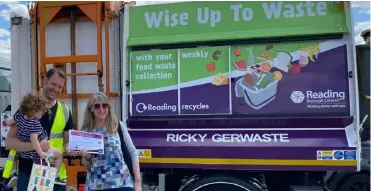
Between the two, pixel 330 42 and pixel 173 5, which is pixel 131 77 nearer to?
pixel 173 5

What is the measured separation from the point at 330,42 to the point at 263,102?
838mm

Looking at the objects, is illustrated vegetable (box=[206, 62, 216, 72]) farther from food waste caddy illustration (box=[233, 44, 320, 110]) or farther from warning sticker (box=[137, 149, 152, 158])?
warning sticker (box=[137, 149, 152, 158])

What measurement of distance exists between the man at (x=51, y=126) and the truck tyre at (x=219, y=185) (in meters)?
1.33

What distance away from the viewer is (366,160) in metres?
4.41

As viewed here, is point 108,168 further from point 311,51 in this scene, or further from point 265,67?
point 311,51

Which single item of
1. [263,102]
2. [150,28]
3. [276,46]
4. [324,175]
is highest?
[150,28]

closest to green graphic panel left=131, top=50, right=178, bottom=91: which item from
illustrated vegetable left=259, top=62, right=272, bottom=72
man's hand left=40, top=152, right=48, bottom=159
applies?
illustrated vegetable left=259, top=62, right=272, bottom=72

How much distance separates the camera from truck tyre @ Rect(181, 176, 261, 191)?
3.61 metres

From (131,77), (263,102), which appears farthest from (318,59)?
(131,77)

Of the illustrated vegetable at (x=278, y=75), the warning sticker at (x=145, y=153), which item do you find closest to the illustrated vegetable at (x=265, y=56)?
the illustrated vegetable at (x=278, y=75)

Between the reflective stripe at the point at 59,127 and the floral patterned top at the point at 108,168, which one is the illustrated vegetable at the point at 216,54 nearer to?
the floral patterned top at the point at 108,168

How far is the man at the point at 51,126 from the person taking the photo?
2.72 meters

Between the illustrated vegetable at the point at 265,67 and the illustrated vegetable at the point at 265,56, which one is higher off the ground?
the illustrated vegetable at the point at 265,56

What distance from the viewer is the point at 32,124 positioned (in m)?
2.66
